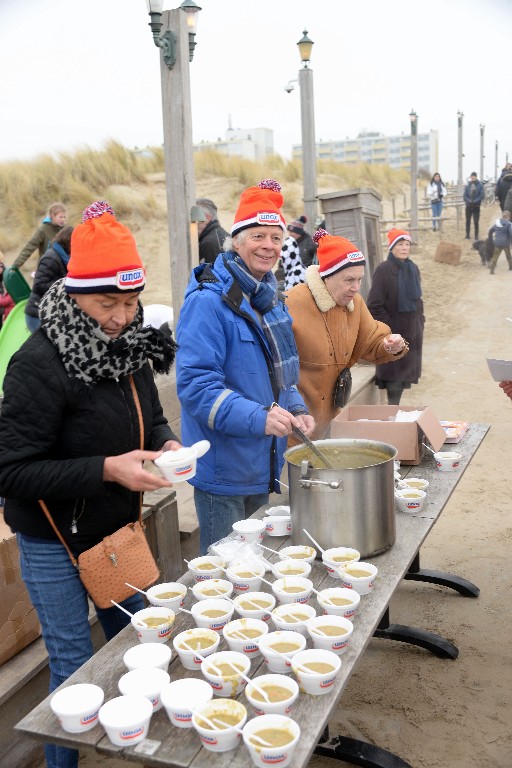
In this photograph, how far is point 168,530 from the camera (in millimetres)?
3803

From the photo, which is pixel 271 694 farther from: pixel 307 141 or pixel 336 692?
pixel 307 141

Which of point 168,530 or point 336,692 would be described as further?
point 168,530

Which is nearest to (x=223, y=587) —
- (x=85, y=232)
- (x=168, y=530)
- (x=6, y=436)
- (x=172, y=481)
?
(x=172, y=481)

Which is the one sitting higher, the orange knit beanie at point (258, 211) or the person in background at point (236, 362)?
the orange knit beanie at point (258, 211)

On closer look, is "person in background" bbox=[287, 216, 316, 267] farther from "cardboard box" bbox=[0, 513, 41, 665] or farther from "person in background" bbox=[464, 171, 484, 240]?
"person in background" bbox=[464, 171, 484, 240]

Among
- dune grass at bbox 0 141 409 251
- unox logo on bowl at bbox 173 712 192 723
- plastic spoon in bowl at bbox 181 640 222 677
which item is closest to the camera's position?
unox logo on bowl at bbox 173 712 192 723

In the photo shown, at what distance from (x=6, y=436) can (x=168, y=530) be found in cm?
189

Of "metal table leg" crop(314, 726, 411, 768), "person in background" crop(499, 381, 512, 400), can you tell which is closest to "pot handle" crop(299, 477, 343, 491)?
"metal table leg" crop(314, 726, 411, 768)

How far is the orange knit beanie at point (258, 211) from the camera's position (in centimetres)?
291

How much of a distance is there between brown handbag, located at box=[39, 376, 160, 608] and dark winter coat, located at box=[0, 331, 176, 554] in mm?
31

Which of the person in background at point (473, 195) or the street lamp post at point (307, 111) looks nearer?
the street lamp post at point (307, 111)

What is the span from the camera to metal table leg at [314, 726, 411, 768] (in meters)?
2.78

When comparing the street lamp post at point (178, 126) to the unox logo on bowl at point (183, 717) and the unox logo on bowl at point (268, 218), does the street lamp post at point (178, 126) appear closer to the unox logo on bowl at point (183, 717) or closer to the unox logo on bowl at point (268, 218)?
the unox logo on bowl at point (268, 218)

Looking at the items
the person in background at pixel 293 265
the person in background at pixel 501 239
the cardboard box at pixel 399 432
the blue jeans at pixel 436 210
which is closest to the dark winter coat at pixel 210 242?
the person in background at pixel 293 265
